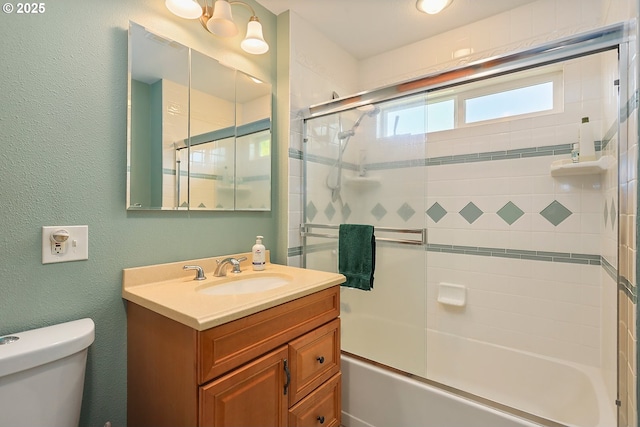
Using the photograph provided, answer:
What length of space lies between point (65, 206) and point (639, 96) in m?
1.92

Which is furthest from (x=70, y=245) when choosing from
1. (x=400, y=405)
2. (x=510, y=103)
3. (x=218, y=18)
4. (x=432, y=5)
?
(x=510, y=103)

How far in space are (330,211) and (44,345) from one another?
1379 millimetres

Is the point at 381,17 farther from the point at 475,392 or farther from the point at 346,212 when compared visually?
the point at 475,392

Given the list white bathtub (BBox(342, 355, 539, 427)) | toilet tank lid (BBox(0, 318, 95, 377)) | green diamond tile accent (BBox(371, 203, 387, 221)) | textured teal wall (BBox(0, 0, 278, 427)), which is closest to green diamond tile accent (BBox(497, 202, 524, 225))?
green diamond tile accent (BBox(371, 203, 387, 221))

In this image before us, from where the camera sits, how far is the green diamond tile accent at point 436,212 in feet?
7.07

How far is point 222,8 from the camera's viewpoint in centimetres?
137

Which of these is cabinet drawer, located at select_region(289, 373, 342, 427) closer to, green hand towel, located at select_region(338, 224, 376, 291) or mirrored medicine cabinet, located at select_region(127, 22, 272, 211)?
green hand towel, located at select_region(338, 224, 376, 291)

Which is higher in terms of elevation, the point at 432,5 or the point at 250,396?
the point at 432,5

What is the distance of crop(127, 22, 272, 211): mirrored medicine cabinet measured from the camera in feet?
4.09

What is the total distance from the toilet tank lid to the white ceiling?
1.82 m

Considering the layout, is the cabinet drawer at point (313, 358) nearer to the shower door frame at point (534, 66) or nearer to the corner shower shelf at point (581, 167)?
the shower door frame at point (534, 66)

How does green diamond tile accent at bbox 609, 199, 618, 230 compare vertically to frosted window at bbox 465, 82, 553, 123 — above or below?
below

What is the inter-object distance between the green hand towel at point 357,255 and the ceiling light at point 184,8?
1.25 meters

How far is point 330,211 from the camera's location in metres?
1.88
